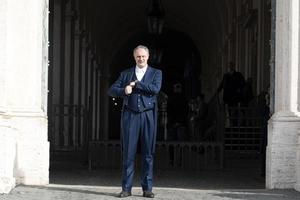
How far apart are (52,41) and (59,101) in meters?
1.87

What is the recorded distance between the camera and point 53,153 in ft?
63.5

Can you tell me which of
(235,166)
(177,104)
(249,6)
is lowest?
(235,166)

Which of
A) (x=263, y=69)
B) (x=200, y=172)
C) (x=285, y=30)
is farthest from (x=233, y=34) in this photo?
(x=285, y=30)

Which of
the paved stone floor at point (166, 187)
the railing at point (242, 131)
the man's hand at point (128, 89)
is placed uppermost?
the man's hand at point (128, 89)

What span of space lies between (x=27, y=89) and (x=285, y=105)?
3.70 m

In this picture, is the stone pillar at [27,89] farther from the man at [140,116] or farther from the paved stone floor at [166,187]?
the man at [140,116]

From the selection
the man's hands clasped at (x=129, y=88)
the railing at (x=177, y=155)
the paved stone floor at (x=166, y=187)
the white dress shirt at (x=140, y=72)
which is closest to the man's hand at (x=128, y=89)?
the man's hands clasped at (x=129, y=88)

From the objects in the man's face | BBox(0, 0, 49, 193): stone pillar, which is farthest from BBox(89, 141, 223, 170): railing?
the man's face

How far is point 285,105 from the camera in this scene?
10.6m

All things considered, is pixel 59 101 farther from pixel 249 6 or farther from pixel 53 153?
pixel 249 6

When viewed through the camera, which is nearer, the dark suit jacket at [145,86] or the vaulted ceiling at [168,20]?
the dark suit jacket at [145,86]

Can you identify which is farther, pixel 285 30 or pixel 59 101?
pixel 59 101

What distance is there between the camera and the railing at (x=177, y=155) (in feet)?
50.1

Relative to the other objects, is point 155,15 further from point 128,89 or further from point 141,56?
point 128,89
